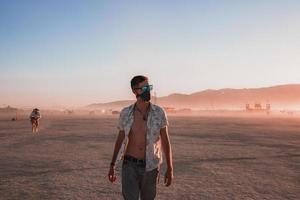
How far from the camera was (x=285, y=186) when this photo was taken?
8.29 m

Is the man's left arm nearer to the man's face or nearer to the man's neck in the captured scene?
the man's neck

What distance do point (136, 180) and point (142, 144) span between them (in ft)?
1.40

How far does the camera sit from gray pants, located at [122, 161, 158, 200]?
4.13 m

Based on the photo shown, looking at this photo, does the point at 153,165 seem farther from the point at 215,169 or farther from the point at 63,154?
the point at 63,154

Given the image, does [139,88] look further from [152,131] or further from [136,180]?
A: [136,180]

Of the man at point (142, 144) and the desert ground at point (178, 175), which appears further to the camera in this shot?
the desert ground at point (178, 175)

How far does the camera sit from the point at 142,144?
4.20 meters

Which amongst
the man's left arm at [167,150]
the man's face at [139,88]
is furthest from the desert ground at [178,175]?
the man's face at [139,88]

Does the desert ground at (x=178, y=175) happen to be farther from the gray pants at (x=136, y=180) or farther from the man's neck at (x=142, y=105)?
the man's neck at (x=142, y=105)

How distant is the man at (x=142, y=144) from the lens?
4137mm

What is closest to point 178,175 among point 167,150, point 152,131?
point 167,150

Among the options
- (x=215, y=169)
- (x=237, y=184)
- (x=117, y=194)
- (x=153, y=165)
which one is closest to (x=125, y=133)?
(x=153, y=165)

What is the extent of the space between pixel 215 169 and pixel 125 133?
6791 millimetres

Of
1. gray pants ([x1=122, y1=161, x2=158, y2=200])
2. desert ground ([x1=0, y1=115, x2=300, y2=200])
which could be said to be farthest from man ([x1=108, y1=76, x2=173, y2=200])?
desert ground ([x1=0, y1=115, x2=300, y2=200])
